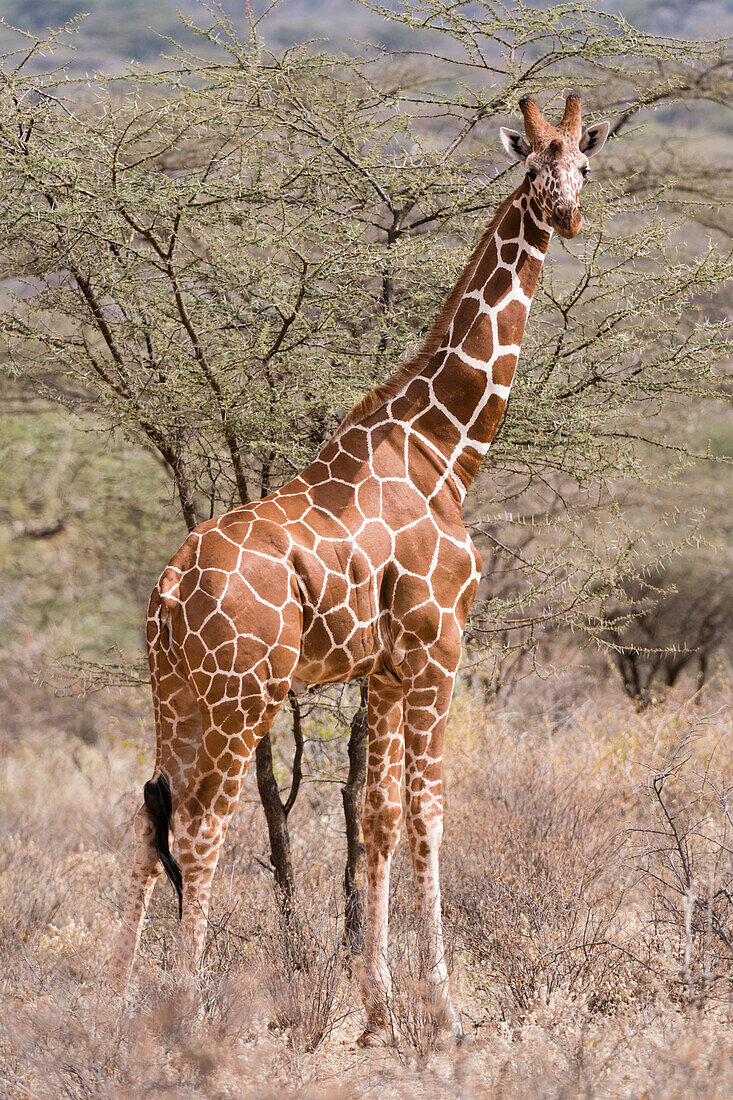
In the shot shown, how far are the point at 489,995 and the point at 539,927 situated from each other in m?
0.38

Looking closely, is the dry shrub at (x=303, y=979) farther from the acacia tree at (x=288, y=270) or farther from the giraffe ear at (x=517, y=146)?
the giraffe ear at (x=517, y=146)

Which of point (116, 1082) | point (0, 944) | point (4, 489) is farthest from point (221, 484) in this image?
point (4, 489)

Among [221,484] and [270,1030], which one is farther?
[221,484]

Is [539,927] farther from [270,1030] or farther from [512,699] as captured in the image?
[512,699]

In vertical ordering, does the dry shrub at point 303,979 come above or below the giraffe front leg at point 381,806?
below

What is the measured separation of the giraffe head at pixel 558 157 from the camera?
419 cm

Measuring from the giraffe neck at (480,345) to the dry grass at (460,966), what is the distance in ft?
5.33

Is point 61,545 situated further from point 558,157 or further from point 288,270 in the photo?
point 558,157

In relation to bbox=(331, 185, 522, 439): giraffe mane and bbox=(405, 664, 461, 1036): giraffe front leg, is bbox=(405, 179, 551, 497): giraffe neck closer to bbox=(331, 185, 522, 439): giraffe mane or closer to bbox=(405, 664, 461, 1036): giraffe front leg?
bbox=(331, 185, 522, 439): giraffe mane

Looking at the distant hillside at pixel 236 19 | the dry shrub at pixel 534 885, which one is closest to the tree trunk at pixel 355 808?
the dry shrub at pixel 534 885

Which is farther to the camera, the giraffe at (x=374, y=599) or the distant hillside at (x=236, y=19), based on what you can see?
the distant hillside at (x=236, y=19)

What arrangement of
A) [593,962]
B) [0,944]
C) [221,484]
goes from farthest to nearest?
[221,484], [0,944], [593,962]

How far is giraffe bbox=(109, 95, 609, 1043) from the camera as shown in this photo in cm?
403

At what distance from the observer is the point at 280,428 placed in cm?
548
